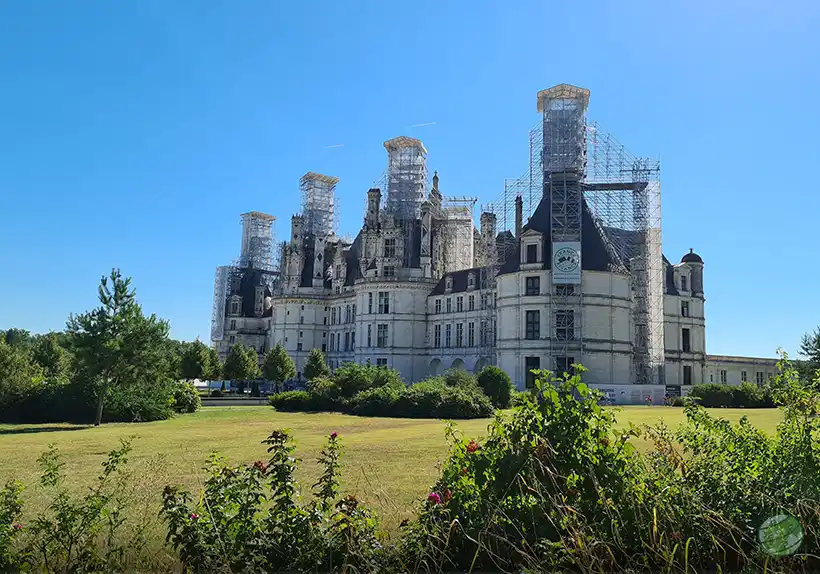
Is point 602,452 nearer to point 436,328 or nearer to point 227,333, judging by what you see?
point 436,328

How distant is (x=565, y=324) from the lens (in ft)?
181

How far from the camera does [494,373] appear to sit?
42.8 m

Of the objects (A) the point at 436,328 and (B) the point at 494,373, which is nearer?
(B) the point at 494,373


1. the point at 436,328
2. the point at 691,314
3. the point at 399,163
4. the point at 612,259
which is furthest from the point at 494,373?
the point at 399,163

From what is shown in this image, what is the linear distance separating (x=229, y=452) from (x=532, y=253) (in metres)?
42.6

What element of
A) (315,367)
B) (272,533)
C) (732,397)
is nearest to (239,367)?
(315,367)

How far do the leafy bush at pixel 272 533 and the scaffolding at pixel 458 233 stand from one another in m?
76.8

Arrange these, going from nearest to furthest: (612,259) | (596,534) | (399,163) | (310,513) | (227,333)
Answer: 1. (596,534)
2. (310,513)
3. (612,259)
4. (399,163)
5. (227,333)

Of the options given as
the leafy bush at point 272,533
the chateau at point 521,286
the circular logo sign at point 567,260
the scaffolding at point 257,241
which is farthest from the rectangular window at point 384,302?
the leafy bush at point 272,533

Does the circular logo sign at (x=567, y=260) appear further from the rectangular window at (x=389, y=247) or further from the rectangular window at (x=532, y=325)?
the rectangular window at (x=389, y=247)

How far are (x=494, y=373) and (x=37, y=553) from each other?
121 ft

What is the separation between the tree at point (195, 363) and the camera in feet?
244

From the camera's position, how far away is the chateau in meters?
55.9

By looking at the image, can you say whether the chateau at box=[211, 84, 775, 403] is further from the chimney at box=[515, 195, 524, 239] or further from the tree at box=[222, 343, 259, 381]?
the tree at box=[222, 343, 259, 381]
